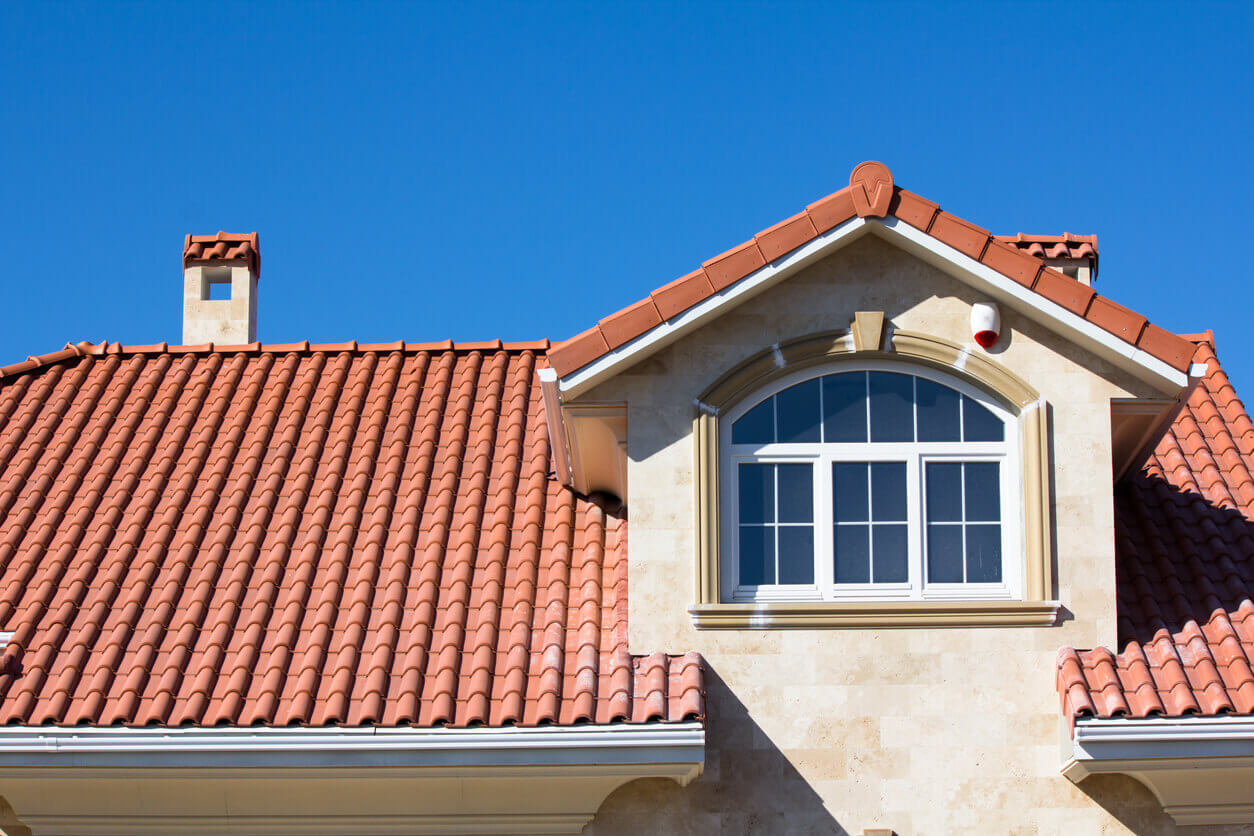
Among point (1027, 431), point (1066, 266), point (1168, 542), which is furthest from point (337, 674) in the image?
point (1066, 266)

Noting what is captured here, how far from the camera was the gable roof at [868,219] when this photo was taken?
12.0 m

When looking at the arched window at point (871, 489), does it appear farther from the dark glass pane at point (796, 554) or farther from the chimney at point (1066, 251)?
the chimney at point (1066, 251)

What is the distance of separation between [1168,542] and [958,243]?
10.7 feet

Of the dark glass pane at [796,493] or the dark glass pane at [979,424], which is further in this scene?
the dark glass pane at [979,424]

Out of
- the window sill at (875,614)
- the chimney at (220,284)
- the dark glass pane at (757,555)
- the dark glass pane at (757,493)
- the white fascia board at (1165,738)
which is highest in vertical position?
the chimney at (220,284)

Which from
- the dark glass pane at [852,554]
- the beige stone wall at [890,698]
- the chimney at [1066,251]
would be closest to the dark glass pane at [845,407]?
the dark glass pane at [852,554]

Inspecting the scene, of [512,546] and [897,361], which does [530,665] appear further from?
[897,361]

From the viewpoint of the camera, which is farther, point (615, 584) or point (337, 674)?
point (615, 584)

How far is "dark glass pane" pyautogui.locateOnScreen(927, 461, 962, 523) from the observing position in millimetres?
12164

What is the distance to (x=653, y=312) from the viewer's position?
12.1 metres

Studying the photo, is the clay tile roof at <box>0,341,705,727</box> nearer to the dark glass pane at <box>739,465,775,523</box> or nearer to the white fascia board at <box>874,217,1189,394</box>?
the dark glass pane at <box>739,465,775,523</box>

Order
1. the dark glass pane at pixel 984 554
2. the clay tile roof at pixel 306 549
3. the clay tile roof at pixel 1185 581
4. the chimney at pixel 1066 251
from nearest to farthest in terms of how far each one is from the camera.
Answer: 1. the clay tile roof at pixel 1185 581
2. the clay tile roof at pixel 306 549
3. the dark glass pane at pixel 984 554
4. the chimney at pixel 1066 251

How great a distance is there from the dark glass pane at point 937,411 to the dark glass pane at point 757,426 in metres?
1.14

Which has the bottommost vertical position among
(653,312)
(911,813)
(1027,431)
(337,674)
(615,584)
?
(911,813)
